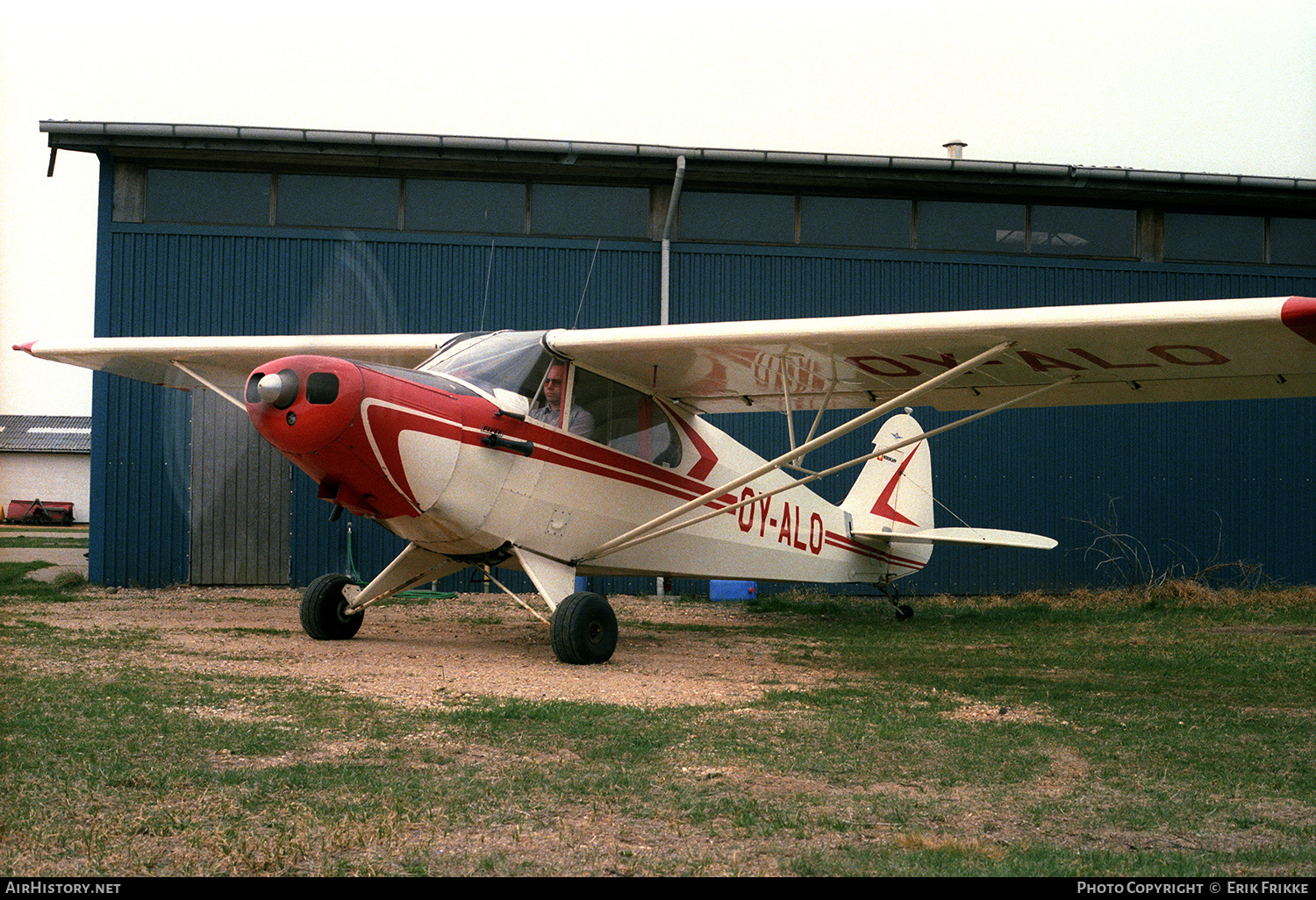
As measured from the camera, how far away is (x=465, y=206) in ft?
49.3

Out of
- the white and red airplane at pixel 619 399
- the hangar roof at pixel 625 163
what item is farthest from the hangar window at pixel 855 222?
the white and red airplane at pixel 619 399

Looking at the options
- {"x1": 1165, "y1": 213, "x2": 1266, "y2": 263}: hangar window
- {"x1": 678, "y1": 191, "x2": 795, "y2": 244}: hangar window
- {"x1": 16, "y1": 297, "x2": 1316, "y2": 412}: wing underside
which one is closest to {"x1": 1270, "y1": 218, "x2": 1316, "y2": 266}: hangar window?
{"x1": 1165, "y1": 213, "x2": 1266, "y2": 263}: hangar window

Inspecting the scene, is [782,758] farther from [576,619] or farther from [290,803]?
[576,619]

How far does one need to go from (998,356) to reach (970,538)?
3.96m

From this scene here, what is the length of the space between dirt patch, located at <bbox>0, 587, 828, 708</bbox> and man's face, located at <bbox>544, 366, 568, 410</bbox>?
2049 mm

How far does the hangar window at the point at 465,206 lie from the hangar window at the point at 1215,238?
10188mm

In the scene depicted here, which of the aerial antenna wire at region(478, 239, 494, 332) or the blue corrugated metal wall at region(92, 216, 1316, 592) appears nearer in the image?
the blue corrugated metal wall at region(92, 216, 1316, 592)

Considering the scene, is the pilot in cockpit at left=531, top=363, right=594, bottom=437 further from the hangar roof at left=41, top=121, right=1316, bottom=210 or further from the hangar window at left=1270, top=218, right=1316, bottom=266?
the hangar window at left=1270, top=218, right=1316, bottom=266

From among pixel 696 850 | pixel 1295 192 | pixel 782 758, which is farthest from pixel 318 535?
pixel 1295 192

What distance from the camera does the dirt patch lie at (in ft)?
21.6

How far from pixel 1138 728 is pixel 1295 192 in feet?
44.8

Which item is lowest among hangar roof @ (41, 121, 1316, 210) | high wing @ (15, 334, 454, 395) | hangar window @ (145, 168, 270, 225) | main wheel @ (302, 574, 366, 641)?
main wheel @ (302, 574, 366, 641)

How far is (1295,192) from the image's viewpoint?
1605 cm

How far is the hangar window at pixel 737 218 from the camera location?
1545cm
